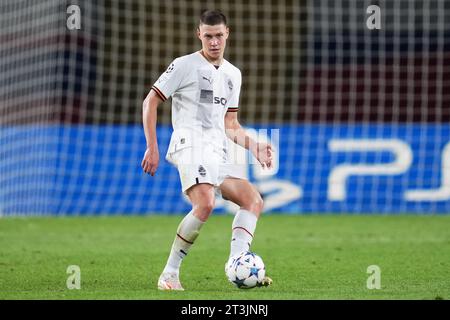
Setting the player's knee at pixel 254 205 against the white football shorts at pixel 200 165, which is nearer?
the white football shorts at pixel 200 165

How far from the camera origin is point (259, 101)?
740 inches

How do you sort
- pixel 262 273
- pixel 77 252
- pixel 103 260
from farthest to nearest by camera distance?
pixel 77 252 → pixel 103 260 → pixel 262 273

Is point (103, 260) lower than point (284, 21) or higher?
lower

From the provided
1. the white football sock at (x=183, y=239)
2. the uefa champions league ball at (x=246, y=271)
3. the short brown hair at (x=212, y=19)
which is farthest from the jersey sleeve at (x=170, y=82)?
the uefa champions league ball at (x=246, y=271)

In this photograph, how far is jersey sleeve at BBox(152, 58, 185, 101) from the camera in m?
7.42

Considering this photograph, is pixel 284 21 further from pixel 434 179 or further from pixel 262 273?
pixel 262 273

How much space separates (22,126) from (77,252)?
5003mm

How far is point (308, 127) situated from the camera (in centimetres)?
1516

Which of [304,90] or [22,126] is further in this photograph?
[304,90]

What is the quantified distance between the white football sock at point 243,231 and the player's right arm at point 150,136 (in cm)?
75

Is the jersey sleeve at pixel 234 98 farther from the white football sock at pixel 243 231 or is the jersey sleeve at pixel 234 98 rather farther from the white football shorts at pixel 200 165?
the white football sock at pixel 243 231

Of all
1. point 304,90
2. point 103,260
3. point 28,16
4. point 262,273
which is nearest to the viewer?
point 262,273

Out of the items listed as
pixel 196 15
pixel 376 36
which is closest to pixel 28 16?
pixel 196 15

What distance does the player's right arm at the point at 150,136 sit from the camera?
7.10 meters
